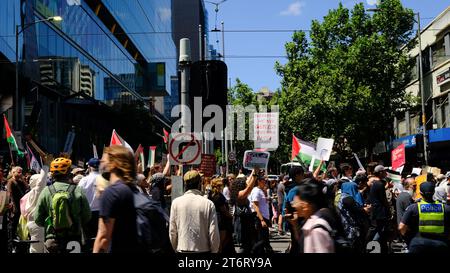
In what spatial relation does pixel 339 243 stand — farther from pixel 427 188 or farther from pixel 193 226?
pixel 427 188

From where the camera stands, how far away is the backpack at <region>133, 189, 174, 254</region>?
4.27 m

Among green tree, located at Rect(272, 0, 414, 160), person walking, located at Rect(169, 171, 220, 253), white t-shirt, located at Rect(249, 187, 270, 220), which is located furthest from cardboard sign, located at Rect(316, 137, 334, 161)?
green tree, located at Rect(272, 0, 414, 160)

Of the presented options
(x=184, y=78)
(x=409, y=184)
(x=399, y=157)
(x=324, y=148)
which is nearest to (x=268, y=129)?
(x=399, y=157)

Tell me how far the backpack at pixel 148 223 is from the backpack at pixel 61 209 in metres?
2.48

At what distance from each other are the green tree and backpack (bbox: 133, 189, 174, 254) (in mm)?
36269

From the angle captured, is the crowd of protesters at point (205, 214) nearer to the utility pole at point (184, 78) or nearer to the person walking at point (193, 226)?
the person walking at point (193, 226)

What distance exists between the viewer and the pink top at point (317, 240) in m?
4.36

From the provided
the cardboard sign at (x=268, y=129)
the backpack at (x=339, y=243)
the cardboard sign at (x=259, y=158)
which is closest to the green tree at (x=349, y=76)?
the cardboard sign at (x=268, y=129)

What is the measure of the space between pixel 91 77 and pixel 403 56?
23.1 metres

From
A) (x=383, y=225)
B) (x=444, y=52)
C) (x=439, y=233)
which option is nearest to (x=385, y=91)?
(x=444, y=52)

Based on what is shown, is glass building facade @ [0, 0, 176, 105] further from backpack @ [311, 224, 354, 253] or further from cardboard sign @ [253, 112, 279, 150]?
backpack @ [311, 224, 354, 253]

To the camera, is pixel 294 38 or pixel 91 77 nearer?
pixel 294 38
